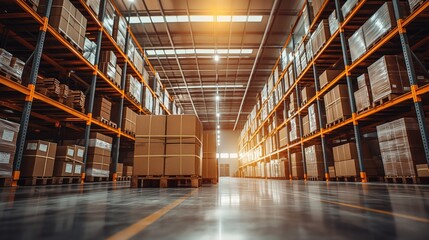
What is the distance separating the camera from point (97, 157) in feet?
24.5

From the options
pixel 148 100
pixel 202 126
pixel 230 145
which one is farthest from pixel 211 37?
pixel 230 145

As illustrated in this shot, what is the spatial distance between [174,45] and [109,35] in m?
5.85

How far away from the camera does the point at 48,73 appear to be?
7879 mm

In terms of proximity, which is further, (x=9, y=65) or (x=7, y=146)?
(x=9, y=65)

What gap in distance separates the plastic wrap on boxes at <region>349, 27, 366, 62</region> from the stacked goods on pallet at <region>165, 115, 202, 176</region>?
4.77 metres

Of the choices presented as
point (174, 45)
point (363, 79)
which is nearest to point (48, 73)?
point (174, 45)

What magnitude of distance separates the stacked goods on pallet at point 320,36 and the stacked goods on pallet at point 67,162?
8444mm

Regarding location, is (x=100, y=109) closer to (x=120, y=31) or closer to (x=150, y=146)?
(x=120, y=31)

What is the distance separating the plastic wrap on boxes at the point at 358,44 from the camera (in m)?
6.02

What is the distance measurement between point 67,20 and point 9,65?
2066mm

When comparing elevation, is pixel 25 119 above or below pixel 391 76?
below

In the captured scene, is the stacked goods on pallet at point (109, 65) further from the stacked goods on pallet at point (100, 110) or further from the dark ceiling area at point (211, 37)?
the dark ceiling area at point (211, 37)

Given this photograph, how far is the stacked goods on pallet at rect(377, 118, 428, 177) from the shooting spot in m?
4.72

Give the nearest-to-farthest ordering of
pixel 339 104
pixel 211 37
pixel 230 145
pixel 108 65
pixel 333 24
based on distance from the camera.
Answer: pixel 339 104, pixel 333 24, pixel 108 65, pixel 211 37, pixel 230 145
